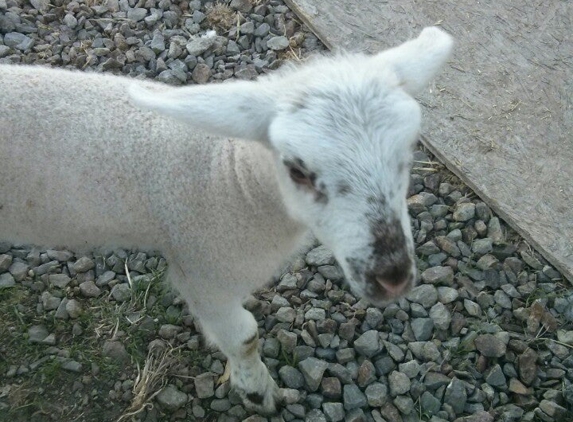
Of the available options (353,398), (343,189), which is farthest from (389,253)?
(353,398)

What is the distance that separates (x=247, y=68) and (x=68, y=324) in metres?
2.43

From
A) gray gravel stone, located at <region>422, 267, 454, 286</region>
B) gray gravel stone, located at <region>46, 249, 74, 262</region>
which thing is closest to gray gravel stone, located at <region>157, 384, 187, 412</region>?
gray gravel stone, located at <region>46, 249, 74, 262</region>

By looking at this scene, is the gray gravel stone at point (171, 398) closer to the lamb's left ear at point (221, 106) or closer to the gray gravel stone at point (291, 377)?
the gray gravel stone at point (291, 377)

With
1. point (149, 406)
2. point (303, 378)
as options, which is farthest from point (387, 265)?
point (149, 406)

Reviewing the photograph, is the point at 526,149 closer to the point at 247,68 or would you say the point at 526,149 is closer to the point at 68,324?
the point at 247,68

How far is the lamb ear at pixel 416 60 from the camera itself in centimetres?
303

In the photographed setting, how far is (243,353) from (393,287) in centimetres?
139

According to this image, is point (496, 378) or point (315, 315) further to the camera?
point (315, 315)

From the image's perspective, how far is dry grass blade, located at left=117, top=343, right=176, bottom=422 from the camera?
3.90m

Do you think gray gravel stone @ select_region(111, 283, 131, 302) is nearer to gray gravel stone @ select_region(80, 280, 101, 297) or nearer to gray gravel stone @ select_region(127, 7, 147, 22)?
gray gravel stone @ select_region(80, 280, 101, 297)

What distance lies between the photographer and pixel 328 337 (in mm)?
4180

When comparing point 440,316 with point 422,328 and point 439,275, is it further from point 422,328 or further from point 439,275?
point 439,275

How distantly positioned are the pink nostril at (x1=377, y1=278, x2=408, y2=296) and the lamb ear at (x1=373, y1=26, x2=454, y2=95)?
929 mm

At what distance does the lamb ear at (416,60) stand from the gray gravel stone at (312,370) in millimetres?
1790
